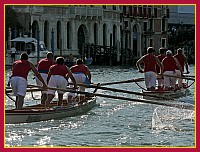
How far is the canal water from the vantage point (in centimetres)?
1171

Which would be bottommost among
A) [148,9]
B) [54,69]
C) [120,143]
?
[120,143]

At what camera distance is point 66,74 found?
15117mm

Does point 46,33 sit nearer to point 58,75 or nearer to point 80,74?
point 80,74

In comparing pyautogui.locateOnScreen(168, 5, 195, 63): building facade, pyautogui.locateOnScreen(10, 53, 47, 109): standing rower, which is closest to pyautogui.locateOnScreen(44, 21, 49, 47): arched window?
pyautogui.locateOnScreen(168, 5, 195, 63): building facade

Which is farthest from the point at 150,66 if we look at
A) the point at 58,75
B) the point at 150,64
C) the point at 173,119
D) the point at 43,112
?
the point at 43,112

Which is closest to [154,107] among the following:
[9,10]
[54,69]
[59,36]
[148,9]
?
[54,69]

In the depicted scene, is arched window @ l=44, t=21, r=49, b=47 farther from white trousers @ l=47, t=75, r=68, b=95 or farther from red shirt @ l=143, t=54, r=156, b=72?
white trousers @ l=47, t=75, r=68, b=95

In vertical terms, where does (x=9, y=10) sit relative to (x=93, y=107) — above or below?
above

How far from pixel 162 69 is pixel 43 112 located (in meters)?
5.46

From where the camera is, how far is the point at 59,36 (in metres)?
54.3

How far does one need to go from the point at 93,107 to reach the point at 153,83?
2.22 metres

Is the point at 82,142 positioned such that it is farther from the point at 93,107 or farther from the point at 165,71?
the point at 165,71

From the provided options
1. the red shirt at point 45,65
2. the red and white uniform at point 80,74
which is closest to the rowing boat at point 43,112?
the red and white uniform at point 80,74

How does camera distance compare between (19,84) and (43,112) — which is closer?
(19,84)
